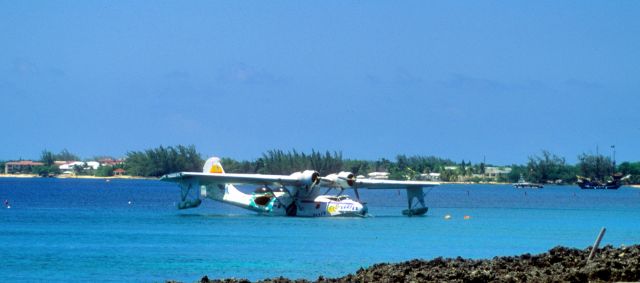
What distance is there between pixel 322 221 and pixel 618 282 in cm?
3961

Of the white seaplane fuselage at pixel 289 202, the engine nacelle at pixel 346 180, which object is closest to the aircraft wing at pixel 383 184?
the white seaplane fuselage at pixel 289 202

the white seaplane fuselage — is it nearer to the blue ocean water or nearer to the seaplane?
the seaplane

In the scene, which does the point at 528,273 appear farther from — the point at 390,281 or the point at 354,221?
the point at 354,221

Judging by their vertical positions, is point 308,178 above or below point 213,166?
below

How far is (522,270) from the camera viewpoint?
26.7 metres

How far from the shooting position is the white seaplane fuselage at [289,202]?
218ft

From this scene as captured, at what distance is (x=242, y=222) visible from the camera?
203 ft

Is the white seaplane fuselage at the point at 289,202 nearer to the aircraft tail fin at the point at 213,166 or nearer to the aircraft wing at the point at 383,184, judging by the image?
the aircraft wing at the point at 383,184

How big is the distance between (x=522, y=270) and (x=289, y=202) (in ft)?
135

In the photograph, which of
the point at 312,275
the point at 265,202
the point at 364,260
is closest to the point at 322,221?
the point at 265,202

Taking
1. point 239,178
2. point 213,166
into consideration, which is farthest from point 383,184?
point 213,166

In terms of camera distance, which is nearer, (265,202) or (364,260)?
(364,260)

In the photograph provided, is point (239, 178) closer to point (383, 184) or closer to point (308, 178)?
point (308, 178)

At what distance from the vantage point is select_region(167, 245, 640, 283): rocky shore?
24109 millimetres
